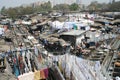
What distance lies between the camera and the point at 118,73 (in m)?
12.9

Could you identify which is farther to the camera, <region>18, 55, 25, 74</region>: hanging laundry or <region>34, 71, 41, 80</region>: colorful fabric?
<region>18, 55, 25, 74</region>: hanging laundry

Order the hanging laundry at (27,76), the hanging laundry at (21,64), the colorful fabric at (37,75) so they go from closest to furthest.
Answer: the hanging laundry at (27,76), the colorful fabric at (37,75), the hanging laundry at (21,64)

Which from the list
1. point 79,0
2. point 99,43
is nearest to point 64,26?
point 99,43

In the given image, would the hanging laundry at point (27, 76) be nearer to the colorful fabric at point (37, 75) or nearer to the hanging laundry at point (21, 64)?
the colorful fabric at point (37, 75)

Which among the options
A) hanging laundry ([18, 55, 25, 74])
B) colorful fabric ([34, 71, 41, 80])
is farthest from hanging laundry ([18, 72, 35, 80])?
→ hanging laundry ([18, 55, 25, 74])

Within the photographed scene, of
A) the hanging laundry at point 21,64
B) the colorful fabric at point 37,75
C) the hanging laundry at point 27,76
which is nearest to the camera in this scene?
the hanging laundry at point 27,76

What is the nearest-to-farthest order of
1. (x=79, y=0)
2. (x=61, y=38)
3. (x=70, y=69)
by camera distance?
(x=70, y=69) < (x=61, y=38) < (x=79, y=0)

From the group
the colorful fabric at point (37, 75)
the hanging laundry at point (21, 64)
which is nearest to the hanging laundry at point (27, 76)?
the colorful fabric at point (37, 75)

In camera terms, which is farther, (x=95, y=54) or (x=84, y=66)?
(x=95, y=54)

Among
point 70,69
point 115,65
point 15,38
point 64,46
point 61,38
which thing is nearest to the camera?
point 70,69

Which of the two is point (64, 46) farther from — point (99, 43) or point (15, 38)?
point (15, 38)

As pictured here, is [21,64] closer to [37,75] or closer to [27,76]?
[37,75]

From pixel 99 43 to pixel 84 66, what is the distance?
1039cm

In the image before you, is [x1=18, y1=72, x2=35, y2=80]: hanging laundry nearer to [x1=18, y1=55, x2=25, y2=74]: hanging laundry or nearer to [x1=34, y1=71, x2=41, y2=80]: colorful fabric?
[x1=34, y1=71, x2=41, y2=80]: colorful fabric
